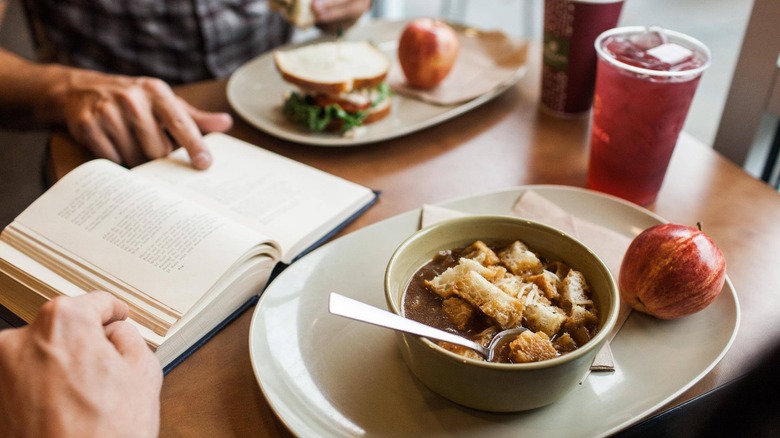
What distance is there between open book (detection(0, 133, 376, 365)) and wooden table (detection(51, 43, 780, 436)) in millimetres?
59

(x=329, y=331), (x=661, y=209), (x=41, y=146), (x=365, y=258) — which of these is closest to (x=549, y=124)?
(x=661, y=209)

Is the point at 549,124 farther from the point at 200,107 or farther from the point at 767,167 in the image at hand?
the point at 200,107

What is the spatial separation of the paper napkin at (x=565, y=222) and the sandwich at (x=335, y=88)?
0.40 m

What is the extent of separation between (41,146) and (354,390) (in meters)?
2.42

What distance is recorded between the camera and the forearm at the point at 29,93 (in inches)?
53.7

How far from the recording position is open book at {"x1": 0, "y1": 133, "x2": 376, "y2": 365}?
0.85 metres

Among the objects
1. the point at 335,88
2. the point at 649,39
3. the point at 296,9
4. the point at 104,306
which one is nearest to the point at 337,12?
the point at 296,9

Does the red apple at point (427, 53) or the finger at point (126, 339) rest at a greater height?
the red apple at point (427, 53)

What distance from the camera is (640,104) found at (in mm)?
1021

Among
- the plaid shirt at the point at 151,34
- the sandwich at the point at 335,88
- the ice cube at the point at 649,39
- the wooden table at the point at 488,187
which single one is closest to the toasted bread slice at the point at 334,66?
the sandwich at the point at 335,88

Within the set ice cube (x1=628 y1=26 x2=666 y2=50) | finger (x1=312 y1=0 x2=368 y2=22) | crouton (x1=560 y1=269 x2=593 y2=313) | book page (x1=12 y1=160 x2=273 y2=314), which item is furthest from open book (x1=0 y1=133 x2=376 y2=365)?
finger (x1=312 y1=0 x2=368 y2=22)

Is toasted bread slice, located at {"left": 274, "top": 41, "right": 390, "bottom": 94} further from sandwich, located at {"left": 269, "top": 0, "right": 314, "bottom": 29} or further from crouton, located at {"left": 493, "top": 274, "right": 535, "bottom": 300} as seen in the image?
crouton, located at {"left": 493, "top": 274, "right": 535, "bottom": 300}

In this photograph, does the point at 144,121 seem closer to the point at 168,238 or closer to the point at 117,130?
the point at 117,130

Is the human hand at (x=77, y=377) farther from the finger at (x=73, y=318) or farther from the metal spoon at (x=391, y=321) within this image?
the metal spoon at (x=391, y=321)
